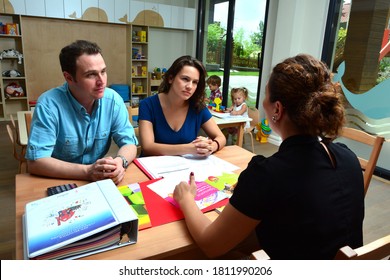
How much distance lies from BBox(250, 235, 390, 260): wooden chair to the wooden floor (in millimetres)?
1593

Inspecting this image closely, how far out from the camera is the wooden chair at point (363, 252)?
2.14ft

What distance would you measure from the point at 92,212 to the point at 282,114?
0.64 metres

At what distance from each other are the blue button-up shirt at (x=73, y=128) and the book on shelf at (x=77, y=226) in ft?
1.57

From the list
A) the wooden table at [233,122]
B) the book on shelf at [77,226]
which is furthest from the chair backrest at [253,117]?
the book on shelf at [77,226]

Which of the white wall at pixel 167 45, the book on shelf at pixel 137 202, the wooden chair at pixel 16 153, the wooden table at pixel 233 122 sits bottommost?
the wooden chair at pixel 16 153

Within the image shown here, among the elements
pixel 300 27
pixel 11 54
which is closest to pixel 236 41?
pixel 300 27

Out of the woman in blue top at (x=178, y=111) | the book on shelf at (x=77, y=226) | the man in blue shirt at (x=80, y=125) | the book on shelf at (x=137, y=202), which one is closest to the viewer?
the book on shelf at (x=77, y=226)

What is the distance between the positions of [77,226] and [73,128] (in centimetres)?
77

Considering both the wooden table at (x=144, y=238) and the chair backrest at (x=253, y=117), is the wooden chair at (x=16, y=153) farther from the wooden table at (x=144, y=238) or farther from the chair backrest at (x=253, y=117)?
the chair backrest at (x=253, y=117)

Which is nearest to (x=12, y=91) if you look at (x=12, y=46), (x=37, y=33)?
(x=12, y=46)

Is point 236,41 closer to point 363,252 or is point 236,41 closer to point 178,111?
point 178,111

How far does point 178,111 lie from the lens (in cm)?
196

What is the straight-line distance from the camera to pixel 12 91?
5.23m
